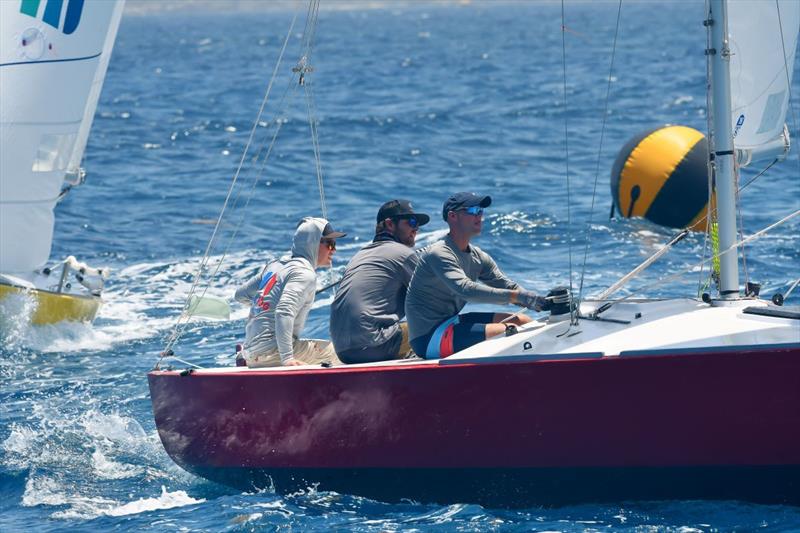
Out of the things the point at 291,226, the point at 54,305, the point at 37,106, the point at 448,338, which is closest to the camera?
the point at 448,338

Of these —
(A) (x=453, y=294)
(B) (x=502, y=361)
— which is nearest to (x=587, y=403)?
(B) (x=502, y=361)

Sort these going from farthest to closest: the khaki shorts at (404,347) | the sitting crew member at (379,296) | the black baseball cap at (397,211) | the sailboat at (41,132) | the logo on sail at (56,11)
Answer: the logo on sail at (56,11) → the sailboat at (41,132) → the black baseball cap at (397,211) → the khaki shorts at (404,347) → the sitting crew member at (379,296)

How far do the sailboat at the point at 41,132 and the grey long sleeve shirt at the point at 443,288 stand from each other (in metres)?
4.71

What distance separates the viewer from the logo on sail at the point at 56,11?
10.7m

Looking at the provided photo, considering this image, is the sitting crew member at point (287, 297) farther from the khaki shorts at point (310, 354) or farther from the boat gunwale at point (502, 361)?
the boat gunwale at point (502, 361)

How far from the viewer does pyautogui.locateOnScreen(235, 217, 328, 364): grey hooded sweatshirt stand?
6695 mm

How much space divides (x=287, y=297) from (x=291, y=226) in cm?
750

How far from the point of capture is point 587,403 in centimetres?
583

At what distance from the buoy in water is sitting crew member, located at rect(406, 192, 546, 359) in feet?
19.3

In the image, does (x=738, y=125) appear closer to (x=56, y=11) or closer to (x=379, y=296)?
(x=379, y=296)

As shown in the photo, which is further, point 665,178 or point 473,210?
point 665,178

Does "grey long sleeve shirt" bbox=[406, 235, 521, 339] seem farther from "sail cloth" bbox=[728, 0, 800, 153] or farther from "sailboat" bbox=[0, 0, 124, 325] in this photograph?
"sailboat" bbox=[0, 0, 124, 325]

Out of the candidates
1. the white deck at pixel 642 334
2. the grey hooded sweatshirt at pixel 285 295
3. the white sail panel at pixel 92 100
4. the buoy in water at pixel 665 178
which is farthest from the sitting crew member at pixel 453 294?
the buoy in water at pixel 665 178

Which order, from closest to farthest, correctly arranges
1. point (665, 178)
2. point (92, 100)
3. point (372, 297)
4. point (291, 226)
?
point (372, 297)
point (92, 100)
point (665, 178)
point (291, 226)
